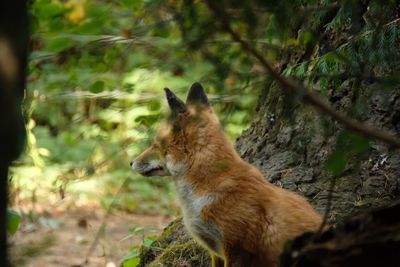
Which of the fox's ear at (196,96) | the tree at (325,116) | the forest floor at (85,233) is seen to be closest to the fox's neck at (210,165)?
the fox's ear at (196,96)

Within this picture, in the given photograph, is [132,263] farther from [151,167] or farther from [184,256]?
[151,167]

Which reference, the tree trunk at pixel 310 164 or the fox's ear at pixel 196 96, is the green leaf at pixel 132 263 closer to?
the tree trunk at pixel 310 164

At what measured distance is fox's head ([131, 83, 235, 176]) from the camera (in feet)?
Answer: 18.5

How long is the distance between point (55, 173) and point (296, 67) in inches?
316

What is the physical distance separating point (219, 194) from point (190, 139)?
551 mm

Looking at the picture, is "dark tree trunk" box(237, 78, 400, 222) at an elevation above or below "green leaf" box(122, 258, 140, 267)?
above

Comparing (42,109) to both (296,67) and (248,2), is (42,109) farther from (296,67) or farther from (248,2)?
(248,2)

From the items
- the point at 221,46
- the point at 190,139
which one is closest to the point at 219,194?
the point at 190,139

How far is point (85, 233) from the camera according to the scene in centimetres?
1127

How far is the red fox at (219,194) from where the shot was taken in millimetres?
5195

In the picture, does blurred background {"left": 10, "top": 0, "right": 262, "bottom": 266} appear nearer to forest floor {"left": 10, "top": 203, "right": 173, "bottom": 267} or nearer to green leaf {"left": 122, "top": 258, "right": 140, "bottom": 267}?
forest floor {"left": 10, "top": 203, "right": 173, "bottom": 267}

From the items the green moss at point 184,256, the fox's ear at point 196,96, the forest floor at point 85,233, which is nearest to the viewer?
the fox's ear at point 196,96

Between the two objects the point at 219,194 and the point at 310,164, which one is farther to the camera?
the point at 310,164

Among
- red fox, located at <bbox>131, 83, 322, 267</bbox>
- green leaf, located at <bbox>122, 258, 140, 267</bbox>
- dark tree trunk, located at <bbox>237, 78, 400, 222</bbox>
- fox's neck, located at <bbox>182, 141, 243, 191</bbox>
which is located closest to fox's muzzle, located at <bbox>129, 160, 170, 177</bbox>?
red fox, located at <bbox>131, 83, 322, 267</bbox>
